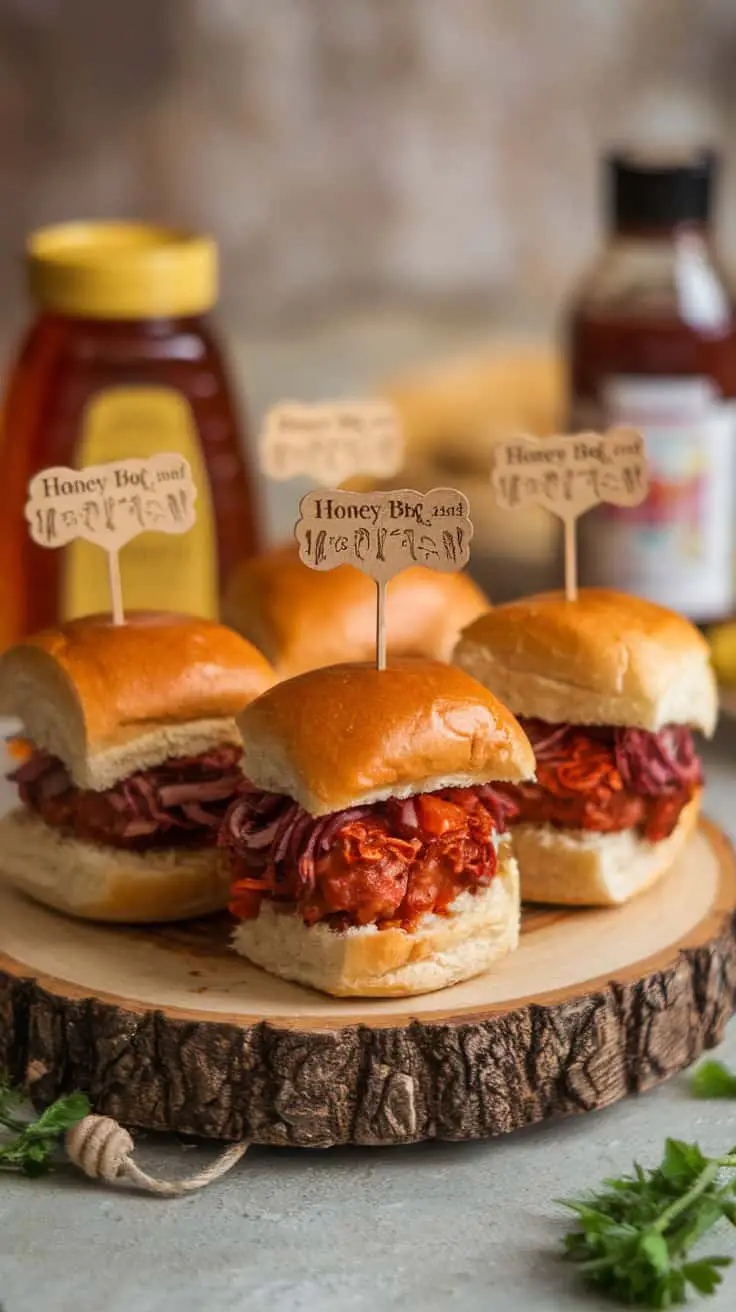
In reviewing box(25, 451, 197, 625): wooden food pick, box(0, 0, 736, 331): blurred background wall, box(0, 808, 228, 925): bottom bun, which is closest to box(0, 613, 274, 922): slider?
box(0, 808, 228, 925): bottom bun

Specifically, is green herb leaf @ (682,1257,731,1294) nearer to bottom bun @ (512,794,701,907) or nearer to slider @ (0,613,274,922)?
bottom bun @ (512,794,701,907)

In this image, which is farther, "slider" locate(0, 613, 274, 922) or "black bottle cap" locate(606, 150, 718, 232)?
"black bottle cap" locate(606, 150, 718, 232)

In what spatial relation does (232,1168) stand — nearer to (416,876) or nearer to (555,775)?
(416,876)

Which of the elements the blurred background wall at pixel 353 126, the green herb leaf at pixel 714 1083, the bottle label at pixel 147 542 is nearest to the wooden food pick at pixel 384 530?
the green herb leaf at pixel 714 1083

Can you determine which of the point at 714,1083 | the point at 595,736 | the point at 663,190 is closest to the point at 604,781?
the point at 595,736

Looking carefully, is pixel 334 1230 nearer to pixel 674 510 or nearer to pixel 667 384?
pixel 674 510

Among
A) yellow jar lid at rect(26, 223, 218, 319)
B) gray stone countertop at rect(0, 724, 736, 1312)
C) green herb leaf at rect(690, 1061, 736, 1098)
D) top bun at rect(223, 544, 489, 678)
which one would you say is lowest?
green herb leaf at rect(690, 1061, 736, 1098)

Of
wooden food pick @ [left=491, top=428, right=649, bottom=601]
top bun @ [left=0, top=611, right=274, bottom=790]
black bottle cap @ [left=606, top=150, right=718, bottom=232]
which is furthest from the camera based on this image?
black bottle cap @ [left=606, top=150, right=718, bottom=232]
